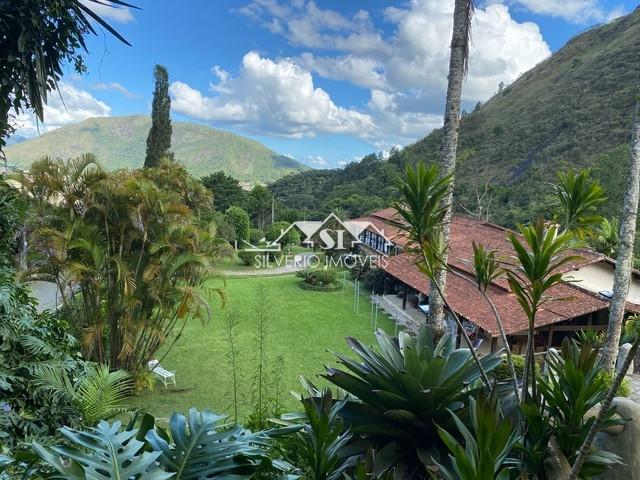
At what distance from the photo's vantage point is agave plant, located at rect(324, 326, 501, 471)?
2.25 m

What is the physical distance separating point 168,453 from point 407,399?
1238mm

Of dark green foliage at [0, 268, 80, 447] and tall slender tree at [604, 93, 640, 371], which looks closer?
dark green foliage at [0, 268, 80, 447]

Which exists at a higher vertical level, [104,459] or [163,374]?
[104,459]

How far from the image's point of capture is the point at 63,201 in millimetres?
8055

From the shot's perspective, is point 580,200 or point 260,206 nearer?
point 580,200

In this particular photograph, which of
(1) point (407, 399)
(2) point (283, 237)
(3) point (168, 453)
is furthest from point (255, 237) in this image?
(3) point (168, 453)

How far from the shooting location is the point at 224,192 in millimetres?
36312

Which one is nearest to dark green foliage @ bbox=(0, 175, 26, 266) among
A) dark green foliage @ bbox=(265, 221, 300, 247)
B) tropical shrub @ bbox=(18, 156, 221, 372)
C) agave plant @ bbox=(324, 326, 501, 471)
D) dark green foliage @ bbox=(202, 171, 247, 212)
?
tropical shrub @ bbox=(18, 156, 221, 372)

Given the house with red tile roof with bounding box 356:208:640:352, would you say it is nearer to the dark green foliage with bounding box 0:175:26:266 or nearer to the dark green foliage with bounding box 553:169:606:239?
the dark green foliage with bounding box 553:169:606:239

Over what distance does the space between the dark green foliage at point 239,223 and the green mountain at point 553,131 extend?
14.5 metres

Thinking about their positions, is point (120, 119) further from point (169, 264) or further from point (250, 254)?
point (169, 264)

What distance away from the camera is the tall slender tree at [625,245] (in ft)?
22.6

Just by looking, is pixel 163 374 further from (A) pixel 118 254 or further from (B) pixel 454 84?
(B) pixel 454 84

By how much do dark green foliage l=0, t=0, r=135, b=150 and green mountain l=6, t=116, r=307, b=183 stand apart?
5388 inches
